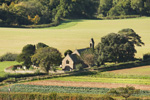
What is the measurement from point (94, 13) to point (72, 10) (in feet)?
73.3

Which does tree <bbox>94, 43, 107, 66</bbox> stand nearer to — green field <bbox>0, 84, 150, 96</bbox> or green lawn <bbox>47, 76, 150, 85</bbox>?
green lawn <bbox>47, 76, 150, 85</bbox>

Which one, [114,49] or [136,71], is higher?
[114,49]

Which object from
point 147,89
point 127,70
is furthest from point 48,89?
point 127,70

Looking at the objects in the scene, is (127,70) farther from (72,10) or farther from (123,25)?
(72,10)

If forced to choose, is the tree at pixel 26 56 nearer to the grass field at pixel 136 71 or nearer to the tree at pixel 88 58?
the tree at pixel 88 58

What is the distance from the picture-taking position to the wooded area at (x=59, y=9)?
470 feet

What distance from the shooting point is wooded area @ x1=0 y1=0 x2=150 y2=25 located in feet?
470

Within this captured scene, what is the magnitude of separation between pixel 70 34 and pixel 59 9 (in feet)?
120

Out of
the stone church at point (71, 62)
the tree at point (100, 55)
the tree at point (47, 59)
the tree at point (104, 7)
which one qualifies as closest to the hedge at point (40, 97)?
the tree at point (47, 59)

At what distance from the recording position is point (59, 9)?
162 meters

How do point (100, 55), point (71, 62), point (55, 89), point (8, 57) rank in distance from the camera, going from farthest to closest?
point (8, 57) → point (71, 62) → point (100, 55) → point (55, 89)

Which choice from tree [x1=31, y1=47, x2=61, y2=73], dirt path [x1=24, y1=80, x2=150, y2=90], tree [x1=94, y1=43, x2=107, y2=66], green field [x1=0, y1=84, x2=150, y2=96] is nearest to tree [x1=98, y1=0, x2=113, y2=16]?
tree [x1=94, y1=43, x2=107, y2=66]

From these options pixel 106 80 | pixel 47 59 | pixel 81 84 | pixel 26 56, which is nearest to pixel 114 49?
pixel 47 59

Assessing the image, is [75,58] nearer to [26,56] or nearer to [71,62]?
[71,62]
